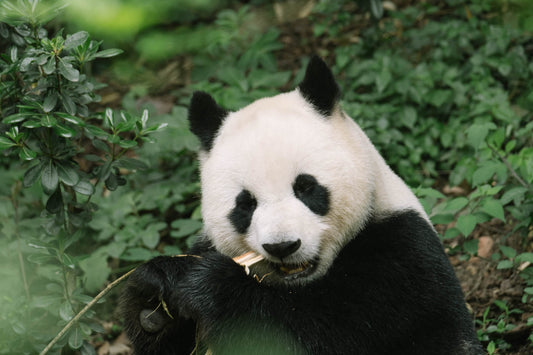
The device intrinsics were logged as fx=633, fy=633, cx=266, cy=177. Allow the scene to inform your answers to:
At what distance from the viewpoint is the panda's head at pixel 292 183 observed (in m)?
3.01

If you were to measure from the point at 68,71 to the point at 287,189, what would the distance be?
4.36 ft

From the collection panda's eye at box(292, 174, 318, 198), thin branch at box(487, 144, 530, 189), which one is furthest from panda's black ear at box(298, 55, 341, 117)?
thin branch at box(487, 144, 530, 189)

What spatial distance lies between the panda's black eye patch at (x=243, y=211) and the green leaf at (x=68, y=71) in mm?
1078

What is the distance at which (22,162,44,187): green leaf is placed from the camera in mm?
3578

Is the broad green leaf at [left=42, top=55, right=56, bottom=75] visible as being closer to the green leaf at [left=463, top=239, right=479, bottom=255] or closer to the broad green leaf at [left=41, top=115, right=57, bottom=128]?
the broad green leaf at [left=41, top=115, right=57, bottom=128]

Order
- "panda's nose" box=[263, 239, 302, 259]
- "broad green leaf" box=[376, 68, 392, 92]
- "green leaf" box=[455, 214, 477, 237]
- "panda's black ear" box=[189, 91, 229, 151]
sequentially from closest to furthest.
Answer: "panda's nose" box=[263, 239, 302, 259] < "panda's black ear" box=[189, 91, 229, 151] < "green leaf" box=[455, 214, 477, 237] < "broad green leaf" box=[376, 68, 392, 92]

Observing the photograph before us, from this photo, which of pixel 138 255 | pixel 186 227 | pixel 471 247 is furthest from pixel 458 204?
pixel 138 255

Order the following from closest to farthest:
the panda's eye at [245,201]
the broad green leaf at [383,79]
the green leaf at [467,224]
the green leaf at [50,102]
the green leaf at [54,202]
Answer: the panda's eye at [245,201]
the green leaf at [50,102]
the green leaf at [54,202]
the green leaf at [467,224]
the broad green leaf at [383,79]

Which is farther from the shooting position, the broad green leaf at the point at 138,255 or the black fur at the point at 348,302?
the broad green leaf at the point at 138,255

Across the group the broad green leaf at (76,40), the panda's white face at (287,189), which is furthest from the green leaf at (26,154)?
the panda's white face at (287,189)

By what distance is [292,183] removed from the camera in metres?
3.04

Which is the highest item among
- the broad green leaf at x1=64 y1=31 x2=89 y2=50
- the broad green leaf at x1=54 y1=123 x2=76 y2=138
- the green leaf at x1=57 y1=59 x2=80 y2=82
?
the broad green leaf at x1=64 y1=31 x2=89 y2=50

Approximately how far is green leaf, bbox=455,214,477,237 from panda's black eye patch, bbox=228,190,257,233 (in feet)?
5.63

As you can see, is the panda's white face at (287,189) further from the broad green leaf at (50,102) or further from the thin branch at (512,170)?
the thin branch at (512,170)
